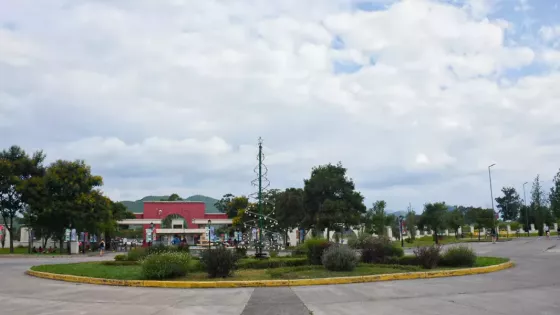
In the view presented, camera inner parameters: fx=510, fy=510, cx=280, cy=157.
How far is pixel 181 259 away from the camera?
17.6m

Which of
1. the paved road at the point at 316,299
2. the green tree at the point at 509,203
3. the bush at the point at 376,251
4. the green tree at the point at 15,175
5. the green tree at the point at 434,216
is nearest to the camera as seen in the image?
the paved road at the point at 316,299

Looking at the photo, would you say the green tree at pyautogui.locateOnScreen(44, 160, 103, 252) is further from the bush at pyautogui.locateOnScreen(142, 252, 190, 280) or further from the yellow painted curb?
the bush at pyautogui.locateOnScreen(142, 252, 190, 280)

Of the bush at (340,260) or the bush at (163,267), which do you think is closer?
the bush at (163,267)

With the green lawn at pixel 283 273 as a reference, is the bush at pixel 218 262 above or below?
above

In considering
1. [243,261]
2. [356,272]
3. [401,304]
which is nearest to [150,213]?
[243,261]

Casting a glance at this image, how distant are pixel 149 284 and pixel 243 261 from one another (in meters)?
6.28

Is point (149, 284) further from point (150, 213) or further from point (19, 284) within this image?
point (150, 213)

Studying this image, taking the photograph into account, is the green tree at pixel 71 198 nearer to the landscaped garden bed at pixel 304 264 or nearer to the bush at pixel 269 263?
the landscaped garden bed at pixel 304 264

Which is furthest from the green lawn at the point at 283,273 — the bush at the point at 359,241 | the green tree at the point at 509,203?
the green tree at the point at 509,203

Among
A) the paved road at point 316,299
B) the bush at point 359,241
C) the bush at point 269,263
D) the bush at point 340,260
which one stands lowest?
the paved road at point 316,299

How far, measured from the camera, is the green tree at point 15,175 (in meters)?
45.6

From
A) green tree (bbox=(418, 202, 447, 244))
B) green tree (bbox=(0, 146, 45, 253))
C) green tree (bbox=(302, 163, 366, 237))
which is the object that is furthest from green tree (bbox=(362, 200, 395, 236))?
green tree (bbox=(0, 146, 45, 253))

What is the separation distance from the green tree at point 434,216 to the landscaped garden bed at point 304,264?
40.9 m

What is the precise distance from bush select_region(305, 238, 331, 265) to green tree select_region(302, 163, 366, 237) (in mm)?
26424
